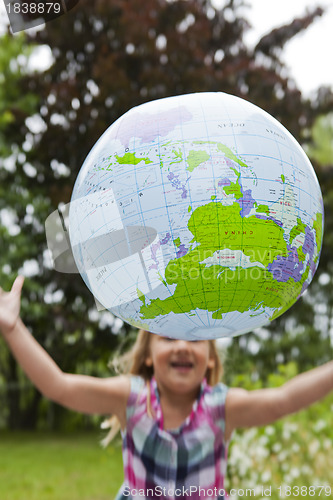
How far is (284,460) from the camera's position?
15.7ft

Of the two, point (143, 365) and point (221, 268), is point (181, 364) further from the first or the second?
point (221, 268)

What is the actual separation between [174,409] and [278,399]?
0.61 meters

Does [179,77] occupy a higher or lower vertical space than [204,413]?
higher

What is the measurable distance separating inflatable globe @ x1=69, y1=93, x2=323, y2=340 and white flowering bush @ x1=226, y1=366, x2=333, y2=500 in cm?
316

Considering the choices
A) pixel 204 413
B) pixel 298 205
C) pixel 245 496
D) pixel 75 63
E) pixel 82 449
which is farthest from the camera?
pixel 82 449

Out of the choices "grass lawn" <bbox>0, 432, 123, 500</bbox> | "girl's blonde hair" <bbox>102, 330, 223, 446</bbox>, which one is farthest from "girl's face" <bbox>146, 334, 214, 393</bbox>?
"grass lawn" <bbox>0, 432, 123, 500</bbox>

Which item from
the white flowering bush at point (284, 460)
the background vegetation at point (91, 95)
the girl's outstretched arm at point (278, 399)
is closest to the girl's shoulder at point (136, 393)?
the girl's outstretched arm at point (278, 399)

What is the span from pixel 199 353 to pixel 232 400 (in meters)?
0.31

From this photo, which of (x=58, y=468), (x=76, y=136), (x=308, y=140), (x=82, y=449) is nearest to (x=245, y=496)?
(x=58, y=468)

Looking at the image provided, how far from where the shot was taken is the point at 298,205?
1863mm

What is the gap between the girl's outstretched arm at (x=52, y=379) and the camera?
231 cm

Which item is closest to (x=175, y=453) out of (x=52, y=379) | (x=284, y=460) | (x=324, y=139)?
(x=52, y=379)

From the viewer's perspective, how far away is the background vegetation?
915 centimetres

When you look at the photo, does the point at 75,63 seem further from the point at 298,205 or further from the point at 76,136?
the point at 298,205
